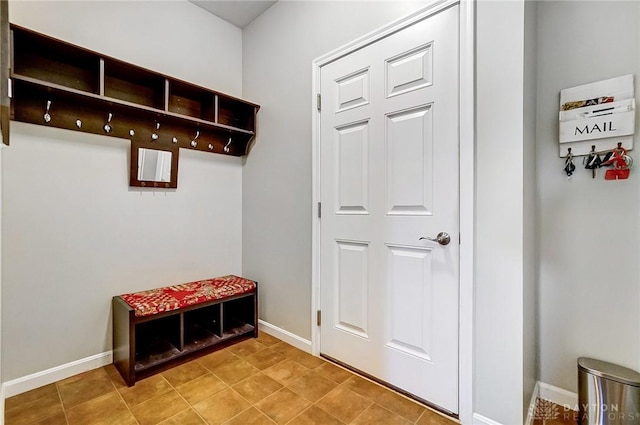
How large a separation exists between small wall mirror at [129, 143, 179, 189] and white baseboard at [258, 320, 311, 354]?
1.38 metres

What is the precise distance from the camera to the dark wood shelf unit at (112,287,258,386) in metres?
1.82

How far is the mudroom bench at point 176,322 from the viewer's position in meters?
1.83

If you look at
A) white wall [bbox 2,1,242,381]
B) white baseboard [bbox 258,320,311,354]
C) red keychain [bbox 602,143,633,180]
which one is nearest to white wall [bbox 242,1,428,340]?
white baseboard [bbox 258,320,311,354]

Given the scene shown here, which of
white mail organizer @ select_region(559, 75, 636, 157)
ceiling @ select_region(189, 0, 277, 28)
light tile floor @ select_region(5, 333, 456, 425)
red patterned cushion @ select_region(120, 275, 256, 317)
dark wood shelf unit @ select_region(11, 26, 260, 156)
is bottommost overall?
light tile floor @ select_region(5, 333, 456, 425)

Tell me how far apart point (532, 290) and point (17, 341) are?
9.44ft

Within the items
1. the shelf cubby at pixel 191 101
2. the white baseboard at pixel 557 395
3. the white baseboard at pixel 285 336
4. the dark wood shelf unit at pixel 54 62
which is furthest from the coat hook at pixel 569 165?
the dark wood shelf unit at pixel 54 62

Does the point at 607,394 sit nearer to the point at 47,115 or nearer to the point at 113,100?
the point at 113,100

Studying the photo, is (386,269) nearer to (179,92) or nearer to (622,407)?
(622,407)

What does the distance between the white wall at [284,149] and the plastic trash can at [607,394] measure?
155cm

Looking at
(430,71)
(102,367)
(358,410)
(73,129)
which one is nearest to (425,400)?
(358,410)

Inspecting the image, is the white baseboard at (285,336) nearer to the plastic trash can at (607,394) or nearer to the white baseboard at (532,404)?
the white baseboard at (532,404)

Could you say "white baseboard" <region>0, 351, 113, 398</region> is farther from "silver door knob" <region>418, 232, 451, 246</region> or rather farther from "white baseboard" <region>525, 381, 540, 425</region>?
"white baseboard" <region>525, 381, 540, 425</region>

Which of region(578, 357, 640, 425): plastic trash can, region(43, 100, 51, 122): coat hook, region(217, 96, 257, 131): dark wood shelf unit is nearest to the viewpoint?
region(578, 357, 640, 425): plastic trash can

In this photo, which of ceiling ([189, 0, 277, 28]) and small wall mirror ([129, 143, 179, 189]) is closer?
small wall mirror ([129, 143, 179, 189])
